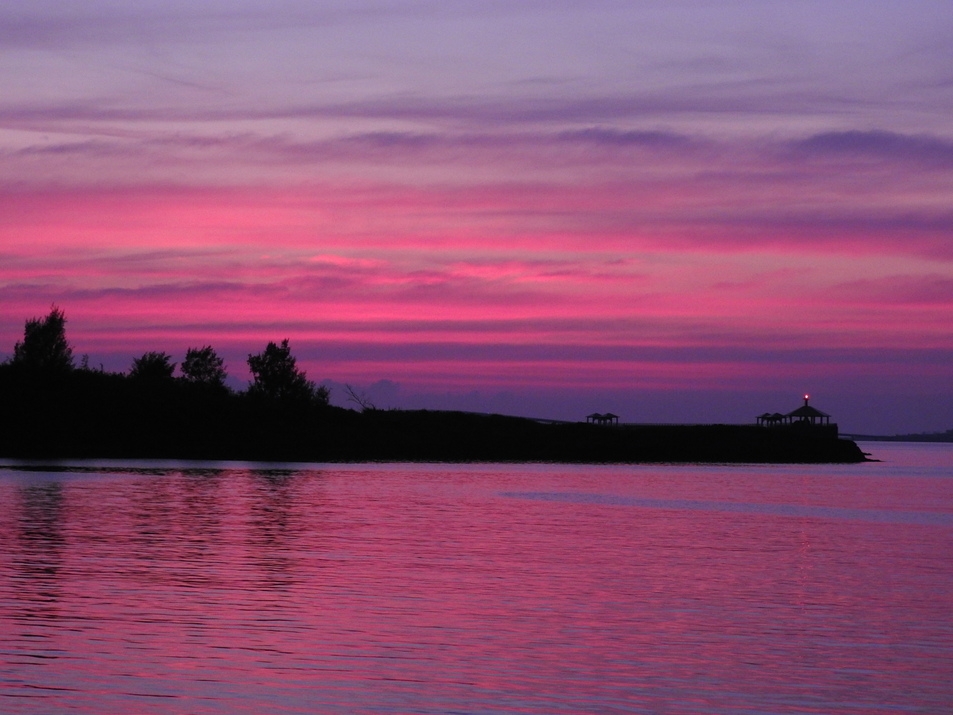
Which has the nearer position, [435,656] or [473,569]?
[435,656]

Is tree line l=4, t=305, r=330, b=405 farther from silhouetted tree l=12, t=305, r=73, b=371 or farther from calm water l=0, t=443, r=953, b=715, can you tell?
calm water l=0, t=443, r=953, b=715

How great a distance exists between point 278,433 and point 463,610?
11796 cm

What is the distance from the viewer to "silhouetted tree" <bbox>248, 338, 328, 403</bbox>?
189 metres

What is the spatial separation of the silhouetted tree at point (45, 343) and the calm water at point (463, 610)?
4210 inches

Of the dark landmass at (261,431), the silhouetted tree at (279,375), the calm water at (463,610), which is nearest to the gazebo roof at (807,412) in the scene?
the dark landmass at (261,431)

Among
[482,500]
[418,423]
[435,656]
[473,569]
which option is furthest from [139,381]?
[435,656]

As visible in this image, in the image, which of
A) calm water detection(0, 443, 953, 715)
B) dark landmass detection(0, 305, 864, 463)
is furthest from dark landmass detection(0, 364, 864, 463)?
calm water detection(0, 443, 953, 715)

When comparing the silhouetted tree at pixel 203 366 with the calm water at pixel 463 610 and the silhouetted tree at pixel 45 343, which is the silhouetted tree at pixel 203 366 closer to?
the silhouetted tree at pixel 45 343

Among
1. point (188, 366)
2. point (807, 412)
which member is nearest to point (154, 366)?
point (188, 366)

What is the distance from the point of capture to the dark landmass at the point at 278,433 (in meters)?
138

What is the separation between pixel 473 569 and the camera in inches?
1495

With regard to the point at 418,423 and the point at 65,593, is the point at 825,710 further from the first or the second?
the point at 418,423

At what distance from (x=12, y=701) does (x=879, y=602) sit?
71.7ft

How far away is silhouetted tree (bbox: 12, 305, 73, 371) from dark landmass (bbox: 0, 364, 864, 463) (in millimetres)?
17599
